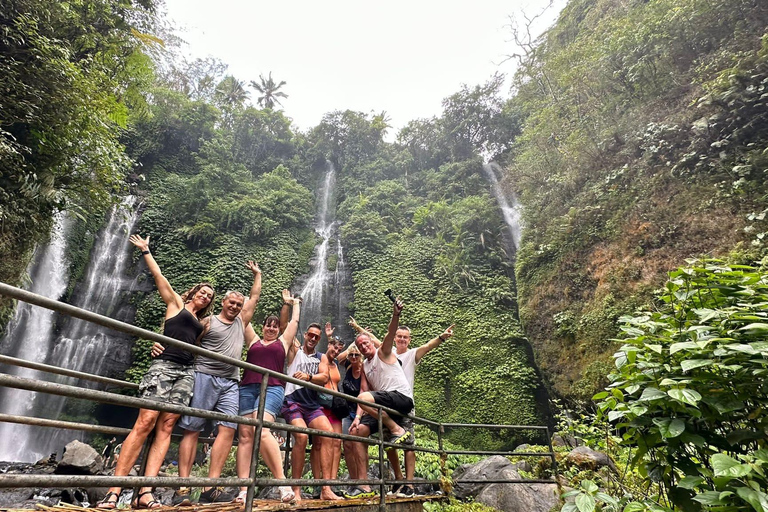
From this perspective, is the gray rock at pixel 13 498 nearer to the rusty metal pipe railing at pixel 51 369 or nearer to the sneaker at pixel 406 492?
the rusty metal pipe railing at pixel 51 369

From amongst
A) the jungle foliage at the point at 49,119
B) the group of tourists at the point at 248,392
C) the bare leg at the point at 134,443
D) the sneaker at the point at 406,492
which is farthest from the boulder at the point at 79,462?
the sneaker at the point at 406,492

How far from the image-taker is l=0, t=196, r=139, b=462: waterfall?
10188 mm

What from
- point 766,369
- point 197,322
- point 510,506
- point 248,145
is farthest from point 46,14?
point 248,145

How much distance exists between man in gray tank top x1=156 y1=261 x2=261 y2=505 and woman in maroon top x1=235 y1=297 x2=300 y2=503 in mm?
136

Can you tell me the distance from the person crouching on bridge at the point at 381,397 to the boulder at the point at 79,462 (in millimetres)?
4658

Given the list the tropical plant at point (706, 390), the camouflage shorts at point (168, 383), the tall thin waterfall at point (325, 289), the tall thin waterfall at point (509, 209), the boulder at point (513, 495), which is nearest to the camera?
the tropical plant at point (706, 390)

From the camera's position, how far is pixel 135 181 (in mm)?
18500

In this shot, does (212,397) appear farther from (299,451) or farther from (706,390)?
(706,390)

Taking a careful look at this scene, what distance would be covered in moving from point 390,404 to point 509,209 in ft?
55.3

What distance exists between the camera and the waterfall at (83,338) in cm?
1019

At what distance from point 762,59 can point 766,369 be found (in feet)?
32.0

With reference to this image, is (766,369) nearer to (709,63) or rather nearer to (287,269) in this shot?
(709,63)

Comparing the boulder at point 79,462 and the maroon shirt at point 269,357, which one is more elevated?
the maroon shirt at point 269,357

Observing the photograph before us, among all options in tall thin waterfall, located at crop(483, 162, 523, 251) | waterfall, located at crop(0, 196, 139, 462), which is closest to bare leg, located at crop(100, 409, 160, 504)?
waterfall, located at crop(0, 196, 139, 462)
